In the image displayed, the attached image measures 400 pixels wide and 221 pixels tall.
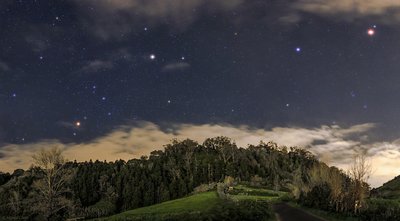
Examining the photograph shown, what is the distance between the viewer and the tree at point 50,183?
69.6 meters

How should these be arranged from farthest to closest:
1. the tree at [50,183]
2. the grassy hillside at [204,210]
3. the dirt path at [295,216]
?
1. the tree at [50,183]
2. the dirt path at [295,216]
3. the grassy hillside at [204,210]

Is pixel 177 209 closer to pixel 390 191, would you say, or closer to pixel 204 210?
pixel 204 210

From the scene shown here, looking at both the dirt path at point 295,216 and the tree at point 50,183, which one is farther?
the tree at point 50,183

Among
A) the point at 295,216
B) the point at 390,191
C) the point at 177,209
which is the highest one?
the point at 390,191

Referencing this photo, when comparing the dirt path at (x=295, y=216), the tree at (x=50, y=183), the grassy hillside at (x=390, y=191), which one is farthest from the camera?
the grassy hillside at (x=390, y=191)

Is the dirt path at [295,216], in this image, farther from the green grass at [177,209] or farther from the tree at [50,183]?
the tree at [50,183]

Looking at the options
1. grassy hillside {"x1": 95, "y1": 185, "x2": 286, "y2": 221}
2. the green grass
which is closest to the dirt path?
grassy hillside {"x1": 95, "y1": 185, "x2": 286, "y2": 221}

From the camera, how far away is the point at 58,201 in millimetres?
71312

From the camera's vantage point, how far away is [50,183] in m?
72.7

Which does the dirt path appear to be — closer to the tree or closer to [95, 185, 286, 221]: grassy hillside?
[95, 185, 286, 221]: grassy hillside

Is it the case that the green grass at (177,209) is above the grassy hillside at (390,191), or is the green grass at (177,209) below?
below

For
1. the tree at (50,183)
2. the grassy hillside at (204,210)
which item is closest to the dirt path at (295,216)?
the grassy hillside at (204,210)

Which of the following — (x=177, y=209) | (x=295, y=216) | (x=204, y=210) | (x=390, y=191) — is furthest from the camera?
(x=390, y=191)

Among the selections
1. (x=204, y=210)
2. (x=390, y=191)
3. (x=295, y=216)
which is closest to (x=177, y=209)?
(x=204, y=210)
